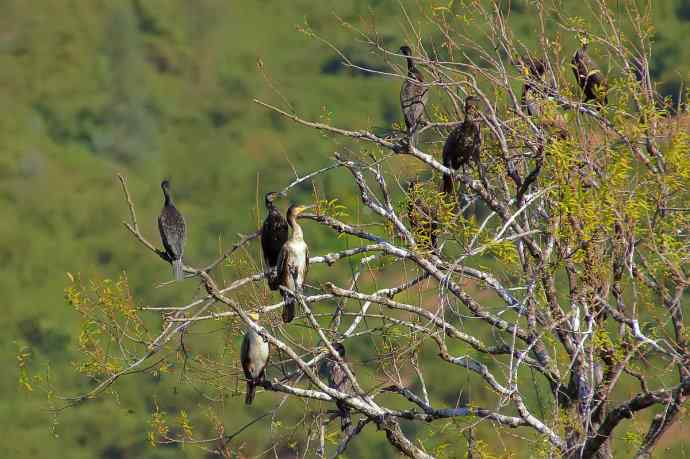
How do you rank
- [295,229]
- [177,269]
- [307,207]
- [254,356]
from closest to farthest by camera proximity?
[307,207] < [295,229] < [254,356] < [177,269]

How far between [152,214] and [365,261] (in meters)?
21.5

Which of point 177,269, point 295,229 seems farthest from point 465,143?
point 177,269

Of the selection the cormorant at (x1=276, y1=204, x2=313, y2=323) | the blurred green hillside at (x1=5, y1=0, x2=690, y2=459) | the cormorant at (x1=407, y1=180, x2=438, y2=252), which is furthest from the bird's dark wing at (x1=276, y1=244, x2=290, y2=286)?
the blurred green hillside at (x1=5, y1=0, x2=690, y2=459)

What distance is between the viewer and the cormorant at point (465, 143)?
7.06 metres

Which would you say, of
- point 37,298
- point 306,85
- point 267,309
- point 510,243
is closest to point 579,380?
point 510,243

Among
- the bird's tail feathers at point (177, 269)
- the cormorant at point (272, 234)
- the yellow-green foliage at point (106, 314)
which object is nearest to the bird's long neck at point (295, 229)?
the cormorant at point (272, 234)

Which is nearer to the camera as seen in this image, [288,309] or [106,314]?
[106,314]

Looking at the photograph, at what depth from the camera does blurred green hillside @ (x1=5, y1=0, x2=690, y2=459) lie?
85.9ft

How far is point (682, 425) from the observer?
6363 millimetres

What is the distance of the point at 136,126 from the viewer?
32688 mm

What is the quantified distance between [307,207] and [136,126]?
26386 mm

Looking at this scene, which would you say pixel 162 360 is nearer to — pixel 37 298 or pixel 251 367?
pixel 251 367

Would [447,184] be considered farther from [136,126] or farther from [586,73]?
[136,126]

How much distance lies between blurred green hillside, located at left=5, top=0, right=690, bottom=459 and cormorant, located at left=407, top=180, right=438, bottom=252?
1570 centimetres
